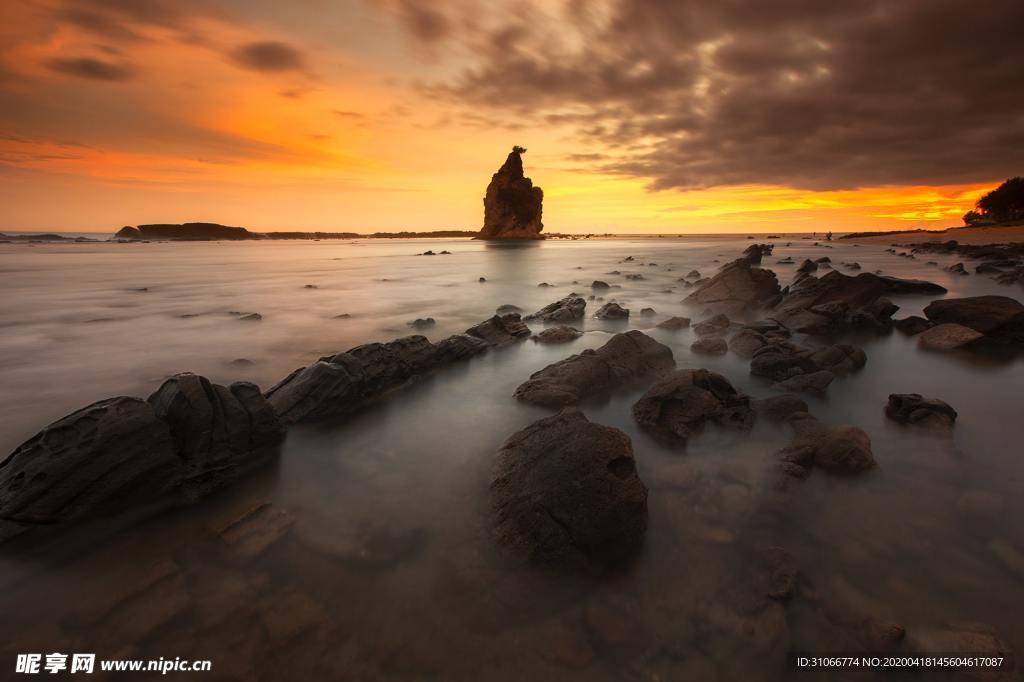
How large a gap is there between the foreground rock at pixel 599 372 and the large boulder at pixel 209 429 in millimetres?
4083

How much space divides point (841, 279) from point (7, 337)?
26393 mm

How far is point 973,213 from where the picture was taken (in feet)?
336

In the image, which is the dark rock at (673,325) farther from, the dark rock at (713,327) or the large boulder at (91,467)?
the large boulder at (91,467)

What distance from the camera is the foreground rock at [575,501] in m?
3.80

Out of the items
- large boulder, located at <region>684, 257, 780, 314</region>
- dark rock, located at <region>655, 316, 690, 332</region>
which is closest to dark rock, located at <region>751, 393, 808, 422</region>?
dark rock, located at <region>655, 316, 690, 332</region>

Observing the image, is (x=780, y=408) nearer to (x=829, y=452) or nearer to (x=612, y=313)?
(x=829, y=452)

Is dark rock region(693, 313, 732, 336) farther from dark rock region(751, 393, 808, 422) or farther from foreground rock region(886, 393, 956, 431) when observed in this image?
dark rock region(751, 393, 808, 422)

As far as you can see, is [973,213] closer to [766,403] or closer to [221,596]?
[766,403]

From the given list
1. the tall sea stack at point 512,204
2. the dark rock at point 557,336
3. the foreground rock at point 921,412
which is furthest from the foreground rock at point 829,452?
the tall sea stack at point 512,204

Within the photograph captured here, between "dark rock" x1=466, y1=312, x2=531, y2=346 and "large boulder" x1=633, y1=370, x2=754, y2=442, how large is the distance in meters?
5.16

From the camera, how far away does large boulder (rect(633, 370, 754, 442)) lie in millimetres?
6148

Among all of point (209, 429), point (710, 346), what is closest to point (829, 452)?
point (710, 346)

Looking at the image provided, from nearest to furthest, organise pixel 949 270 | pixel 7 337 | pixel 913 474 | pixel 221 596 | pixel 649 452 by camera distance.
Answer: pixel 221 596 < pixel 913 474 < pixel 649 452 < pixel 7 337 < pixel 949 270

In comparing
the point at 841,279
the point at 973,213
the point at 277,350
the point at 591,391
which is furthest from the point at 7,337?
the point at 973,213
